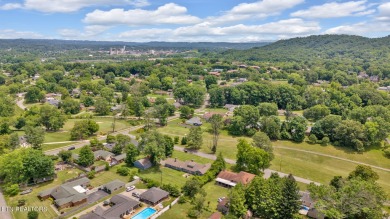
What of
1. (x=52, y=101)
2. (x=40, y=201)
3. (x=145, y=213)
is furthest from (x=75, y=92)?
(x=145, y=213)

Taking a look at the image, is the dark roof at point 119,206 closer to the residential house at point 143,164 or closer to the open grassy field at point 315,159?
→ the residential house at point 143,164

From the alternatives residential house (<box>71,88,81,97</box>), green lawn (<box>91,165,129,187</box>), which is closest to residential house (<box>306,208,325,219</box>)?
green lawn (<box>91,165,129,187</box>)

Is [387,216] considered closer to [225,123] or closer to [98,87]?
[225,123]

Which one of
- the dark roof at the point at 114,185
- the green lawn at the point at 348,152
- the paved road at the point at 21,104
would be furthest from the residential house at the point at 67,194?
the paved road at the point at 21,104

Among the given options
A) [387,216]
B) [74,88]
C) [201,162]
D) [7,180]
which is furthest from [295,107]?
[74,88]

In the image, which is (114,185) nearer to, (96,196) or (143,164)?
(96,196)

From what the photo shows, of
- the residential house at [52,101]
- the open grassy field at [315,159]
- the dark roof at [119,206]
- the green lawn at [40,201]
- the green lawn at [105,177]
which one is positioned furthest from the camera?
the residential house at [52,101]
